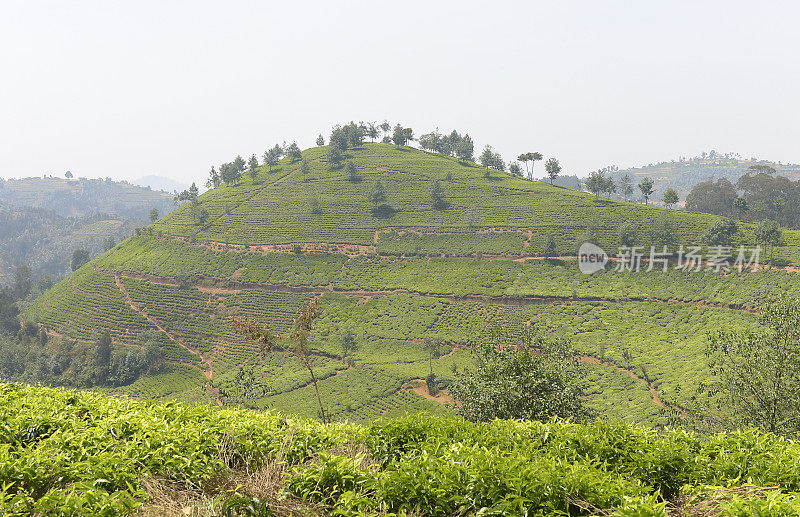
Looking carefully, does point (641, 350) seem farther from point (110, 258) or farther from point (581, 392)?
point (110, 258)

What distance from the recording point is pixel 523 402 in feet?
45.9

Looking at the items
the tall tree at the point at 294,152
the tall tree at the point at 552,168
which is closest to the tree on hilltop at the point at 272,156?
the tall tree at the point at 294,152

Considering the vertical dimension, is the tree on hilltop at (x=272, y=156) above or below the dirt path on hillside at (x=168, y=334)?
above

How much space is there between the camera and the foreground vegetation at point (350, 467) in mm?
3982

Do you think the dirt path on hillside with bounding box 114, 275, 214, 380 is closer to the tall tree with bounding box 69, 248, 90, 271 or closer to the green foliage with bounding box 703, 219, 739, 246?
the tall tree with bounding box 69, 248, 90, 271

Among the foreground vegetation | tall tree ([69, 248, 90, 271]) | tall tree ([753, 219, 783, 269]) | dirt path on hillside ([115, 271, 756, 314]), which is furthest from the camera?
tall tree ([69, 248, 90, 271])

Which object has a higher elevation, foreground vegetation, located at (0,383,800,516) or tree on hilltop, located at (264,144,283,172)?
tree on hilltop, located at (264,144,283,172)

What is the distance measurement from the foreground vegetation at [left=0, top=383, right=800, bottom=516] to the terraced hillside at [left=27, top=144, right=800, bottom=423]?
2769 centimetres

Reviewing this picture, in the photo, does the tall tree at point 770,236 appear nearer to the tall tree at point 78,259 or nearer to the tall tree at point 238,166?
the tall tree at point 238,166

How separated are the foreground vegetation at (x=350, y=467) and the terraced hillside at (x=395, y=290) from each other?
27692 millimetres

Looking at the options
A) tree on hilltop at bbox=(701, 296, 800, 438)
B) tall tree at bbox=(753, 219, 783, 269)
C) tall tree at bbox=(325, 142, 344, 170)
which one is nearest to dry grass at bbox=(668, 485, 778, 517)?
tree on hilltop at bbox=(701, 296, 800, 438)

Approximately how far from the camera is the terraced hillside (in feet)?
146

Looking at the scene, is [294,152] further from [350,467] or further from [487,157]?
[350,467]

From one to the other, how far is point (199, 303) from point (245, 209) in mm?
34267
